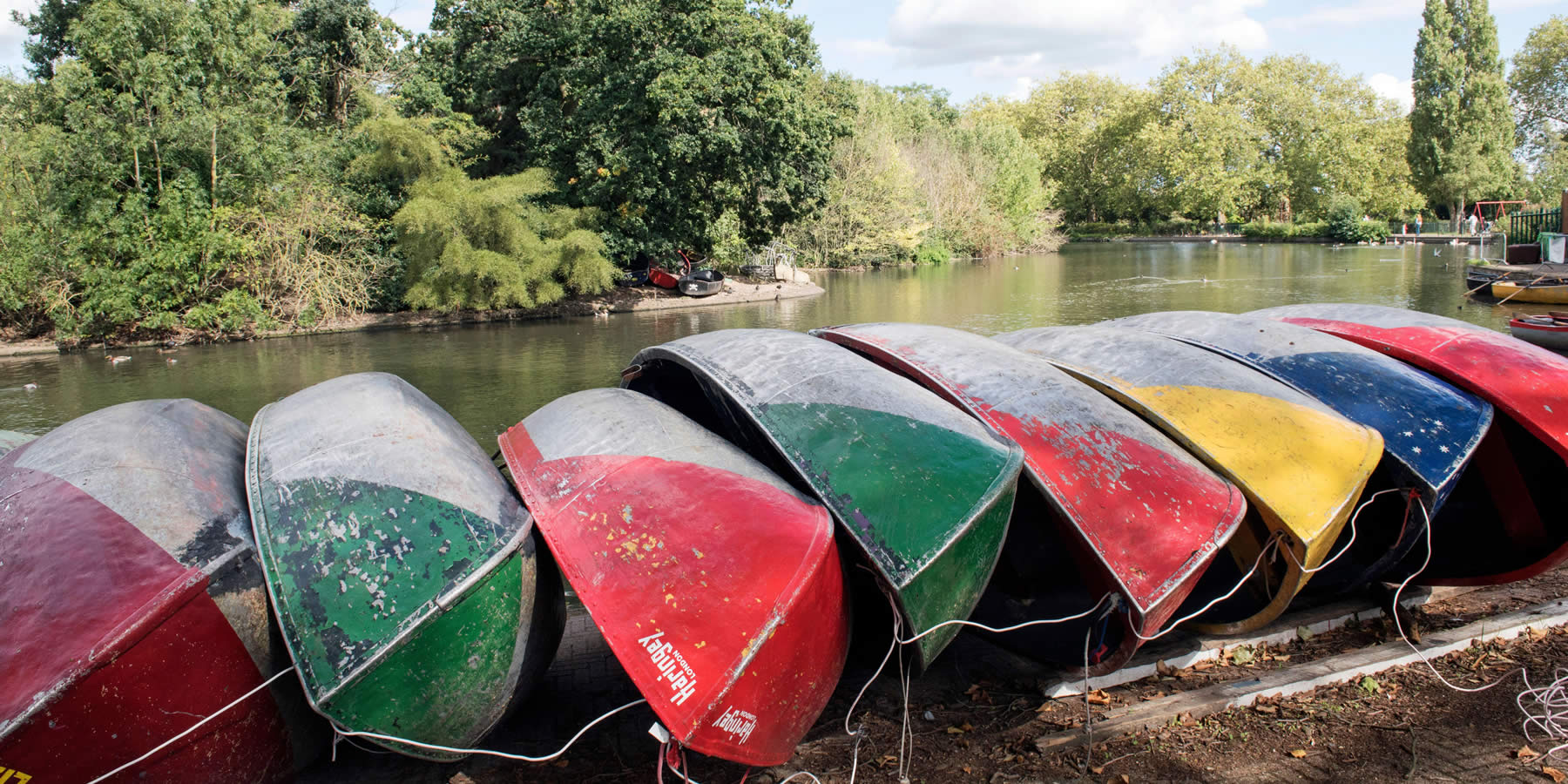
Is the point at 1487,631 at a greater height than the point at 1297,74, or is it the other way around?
the point at 1297,74

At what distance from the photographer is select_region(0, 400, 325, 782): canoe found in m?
3.01

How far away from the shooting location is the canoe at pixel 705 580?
3436 mm

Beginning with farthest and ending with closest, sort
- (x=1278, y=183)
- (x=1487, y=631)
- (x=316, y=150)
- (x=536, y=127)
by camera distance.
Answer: (x=1278, y=183)
(x=536, y=127)
(x=316, y=150)
(x=1487, y=631)

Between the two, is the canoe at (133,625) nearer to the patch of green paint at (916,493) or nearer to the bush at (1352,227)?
the patch of green paint at (916,493)

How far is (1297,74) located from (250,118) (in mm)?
62081

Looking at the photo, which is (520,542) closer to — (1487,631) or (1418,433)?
(1418,433)

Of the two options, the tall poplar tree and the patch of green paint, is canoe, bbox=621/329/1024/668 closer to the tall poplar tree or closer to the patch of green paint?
the patch of green paint

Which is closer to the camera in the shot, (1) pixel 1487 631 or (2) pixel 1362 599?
(1) pixel 1487 631

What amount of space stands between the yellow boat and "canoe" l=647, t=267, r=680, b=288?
68.1 ft

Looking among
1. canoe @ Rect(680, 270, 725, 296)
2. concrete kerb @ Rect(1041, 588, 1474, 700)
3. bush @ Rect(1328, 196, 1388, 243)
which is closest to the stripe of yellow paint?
concrete kerb @ Rect(1041, 588, 1474, 700)

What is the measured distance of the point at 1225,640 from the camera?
500 cm

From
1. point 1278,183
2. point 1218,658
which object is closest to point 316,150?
point 1218,658

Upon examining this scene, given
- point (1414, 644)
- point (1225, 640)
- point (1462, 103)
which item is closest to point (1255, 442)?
point (1225, 640)

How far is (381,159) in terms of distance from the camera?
25.0 metres
